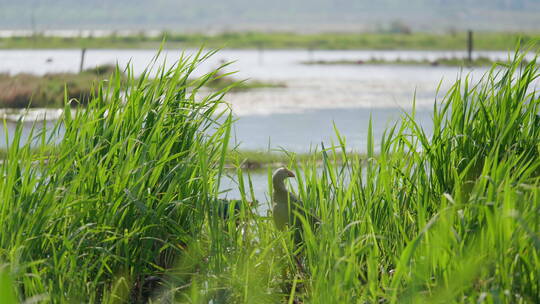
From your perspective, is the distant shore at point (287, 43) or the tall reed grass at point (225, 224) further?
the distant shore at point (287, 43)

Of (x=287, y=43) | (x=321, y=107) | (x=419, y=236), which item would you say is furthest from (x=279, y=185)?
(x=287, y=43)

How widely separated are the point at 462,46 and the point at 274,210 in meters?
65.3

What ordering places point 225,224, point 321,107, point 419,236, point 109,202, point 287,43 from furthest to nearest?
point 287,43
point 321,107
point 225,224
point 109,202
point 419,236

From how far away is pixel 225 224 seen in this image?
4.34 metres

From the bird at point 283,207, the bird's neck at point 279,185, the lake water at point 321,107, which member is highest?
the bird's neck at point 279,185

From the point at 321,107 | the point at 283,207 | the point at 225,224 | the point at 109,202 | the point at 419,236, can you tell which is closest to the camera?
the point at 419,236

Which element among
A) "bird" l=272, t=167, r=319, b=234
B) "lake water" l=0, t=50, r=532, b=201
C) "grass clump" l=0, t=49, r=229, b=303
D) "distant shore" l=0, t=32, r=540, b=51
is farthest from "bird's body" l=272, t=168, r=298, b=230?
"distant shore" l=0, t=32, r=540, b=51

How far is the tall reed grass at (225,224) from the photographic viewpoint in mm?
2955

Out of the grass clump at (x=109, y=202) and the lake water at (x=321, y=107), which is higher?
the grass clump at (x=109, y=202)

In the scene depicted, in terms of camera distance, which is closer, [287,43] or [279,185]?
[279,185]

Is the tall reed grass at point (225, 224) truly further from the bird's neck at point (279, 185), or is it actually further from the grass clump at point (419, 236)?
the bird's neck at point (279, 185)

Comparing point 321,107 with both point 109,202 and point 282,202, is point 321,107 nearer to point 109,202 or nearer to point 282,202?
point 282,202

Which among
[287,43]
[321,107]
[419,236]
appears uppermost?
[419,236]

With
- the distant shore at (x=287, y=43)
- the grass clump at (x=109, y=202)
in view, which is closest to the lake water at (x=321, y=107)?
the grass clump at (x=109, y=202)
